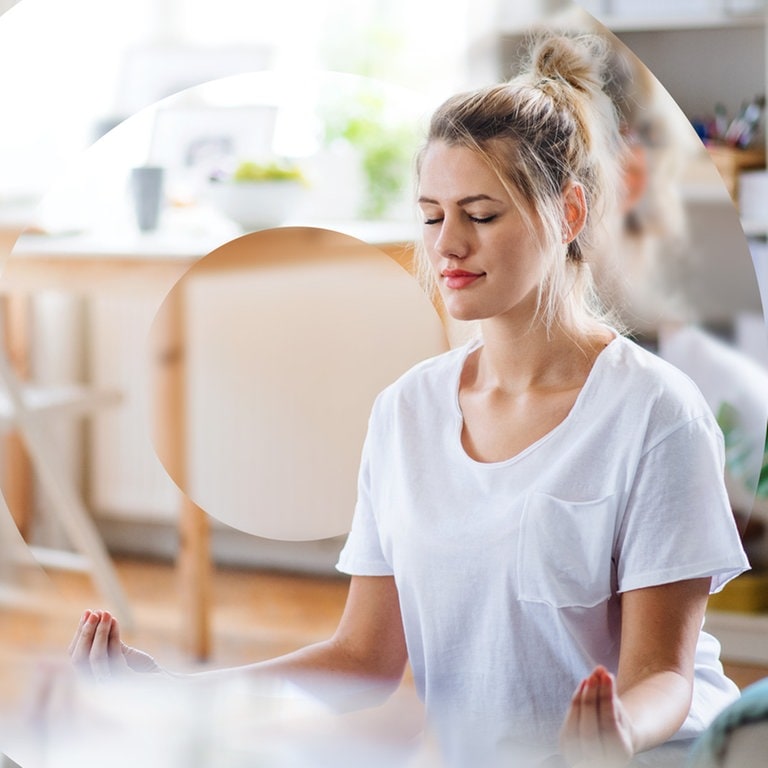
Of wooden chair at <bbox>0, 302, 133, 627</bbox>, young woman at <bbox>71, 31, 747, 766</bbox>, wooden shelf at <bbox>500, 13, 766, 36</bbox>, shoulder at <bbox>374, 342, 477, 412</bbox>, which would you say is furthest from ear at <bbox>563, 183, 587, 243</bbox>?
wooden chair at <bbox>0, 302, 133, 627</bbox>

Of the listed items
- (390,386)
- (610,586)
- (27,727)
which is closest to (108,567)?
(27,727)

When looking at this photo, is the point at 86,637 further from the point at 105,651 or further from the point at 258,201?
the point at 258,201

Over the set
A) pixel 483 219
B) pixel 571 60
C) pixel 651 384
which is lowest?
pixel 651 384

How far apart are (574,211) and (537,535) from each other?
226 mm

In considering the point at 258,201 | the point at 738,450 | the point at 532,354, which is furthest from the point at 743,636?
the point at 258,201

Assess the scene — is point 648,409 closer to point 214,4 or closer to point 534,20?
point 534,20

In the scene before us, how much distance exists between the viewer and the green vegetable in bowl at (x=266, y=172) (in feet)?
2.81

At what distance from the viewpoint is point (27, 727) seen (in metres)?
0.92

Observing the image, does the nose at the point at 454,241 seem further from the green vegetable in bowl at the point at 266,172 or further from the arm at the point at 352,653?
the arm at the point at 352,653

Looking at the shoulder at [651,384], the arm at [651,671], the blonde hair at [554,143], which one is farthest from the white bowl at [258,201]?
the arm at [651,671]

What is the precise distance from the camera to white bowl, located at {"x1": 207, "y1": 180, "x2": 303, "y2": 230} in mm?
848

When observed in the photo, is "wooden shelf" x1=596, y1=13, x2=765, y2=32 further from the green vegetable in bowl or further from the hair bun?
the green vegetable in bowl

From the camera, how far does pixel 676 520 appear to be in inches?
29.5

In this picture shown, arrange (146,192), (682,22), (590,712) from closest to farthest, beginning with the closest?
(590,712) < (146,192) < (682,22)
